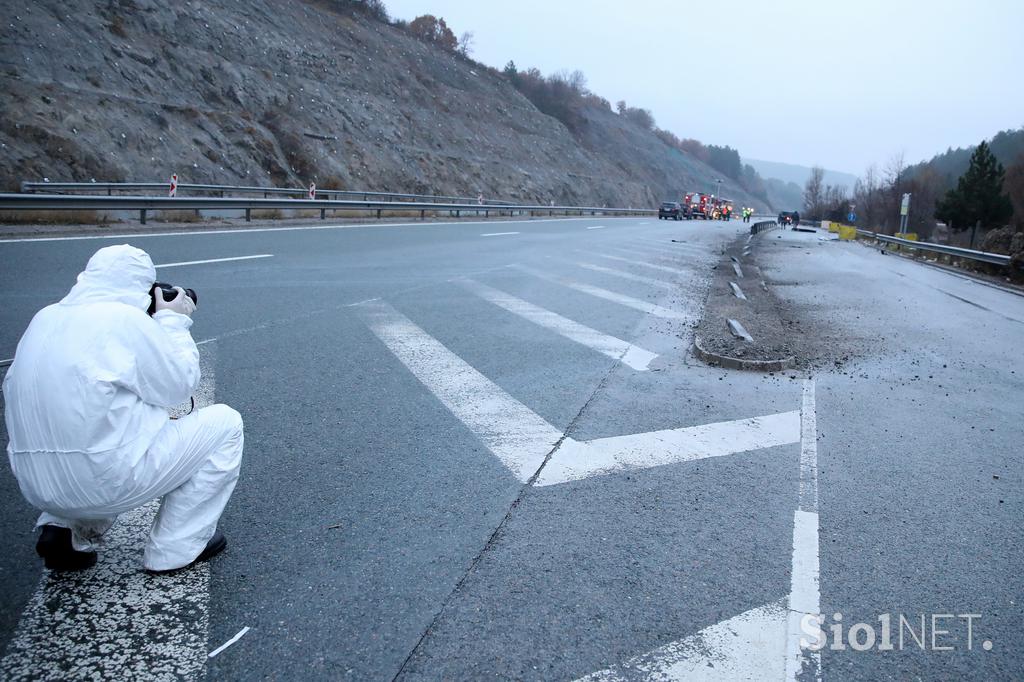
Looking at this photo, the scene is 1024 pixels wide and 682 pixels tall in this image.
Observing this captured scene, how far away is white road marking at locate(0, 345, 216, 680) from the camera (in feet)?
8.76

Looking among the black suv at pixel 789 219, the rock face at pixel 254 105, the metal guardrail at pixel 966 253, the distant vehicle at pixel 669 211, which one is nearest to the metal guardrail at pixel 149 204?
the rock face at pixel 254 105

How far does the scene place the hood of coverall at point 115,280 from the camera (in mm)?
3025

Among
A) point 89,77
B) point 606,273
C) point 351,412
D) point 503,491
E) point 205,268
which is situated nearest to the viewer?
point 503,491

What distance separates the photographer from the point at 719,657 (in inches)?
113

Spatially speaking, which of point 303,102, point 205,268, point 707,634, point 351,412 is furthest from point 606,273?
point 303,102

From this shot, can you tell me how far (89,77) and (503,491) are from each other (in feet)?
117

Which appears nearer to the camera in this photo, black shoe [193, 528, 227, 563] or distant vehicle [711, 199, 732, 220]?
black shoe [193, 528, 227, 563]

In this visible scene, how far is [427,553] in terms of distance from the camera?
355cm

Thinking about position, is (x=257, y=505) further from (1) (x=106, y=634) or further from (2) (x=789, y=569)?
(2) (x=789, y=569)

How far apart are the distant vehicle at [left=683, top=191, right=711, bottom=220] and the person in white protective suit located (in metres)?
74.1

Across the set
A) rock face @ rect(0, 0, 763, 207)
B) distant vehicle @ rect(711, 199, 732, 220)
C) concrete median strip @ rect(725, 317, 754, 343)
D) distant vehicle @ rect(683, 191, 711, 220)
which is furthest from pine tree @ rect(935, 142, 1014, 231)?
concrete median strip @ rect(725, 317, 754, 343)

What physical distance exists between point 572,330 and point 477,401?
3.28 metres

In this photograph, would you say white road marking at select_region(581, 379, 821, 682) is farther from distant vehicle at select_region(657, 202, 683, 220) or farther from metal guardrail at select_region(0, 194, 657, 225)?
distant vehicle at select_region(657, 202, 683, 220)

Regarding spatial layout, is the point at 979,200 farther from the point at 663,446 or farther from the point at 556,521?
the point at 556,521
